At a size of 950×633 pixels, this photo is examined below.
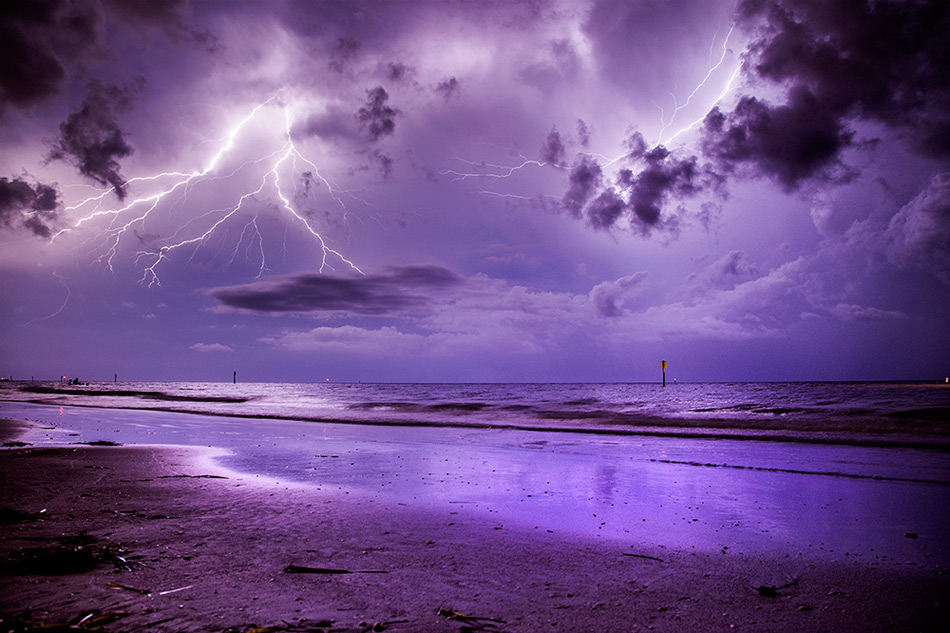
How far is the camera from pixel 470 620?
10.0 ft

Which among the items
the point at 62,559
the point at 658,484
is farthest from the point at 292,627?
the point at 658,484

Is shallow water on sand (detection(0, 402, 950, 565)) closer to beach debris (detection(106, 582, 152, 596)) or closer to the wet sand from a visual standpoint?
the wet sand

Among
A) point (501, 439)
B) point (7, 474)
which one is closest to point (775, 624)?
point (7, 474)

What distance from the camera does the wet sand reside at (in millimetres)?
3096

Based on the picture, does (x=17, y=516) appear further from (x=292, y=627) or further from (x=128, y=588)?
(x=292, y=627)

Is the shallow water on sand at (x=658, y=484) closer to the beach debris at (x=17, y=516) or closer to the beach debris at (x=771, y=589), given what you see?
the beach debris at (x=771, y=589)

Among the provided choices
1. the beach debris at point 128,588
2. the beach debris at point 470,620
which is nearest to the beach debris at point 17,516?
the beach debris at point 128,588

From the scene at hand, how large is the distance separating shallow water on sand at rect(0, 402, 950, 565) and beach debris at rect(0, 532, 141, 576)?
3064 millimetres

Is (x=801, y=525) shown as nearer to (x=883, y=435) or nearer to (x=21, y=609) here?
(x=21, y=609)

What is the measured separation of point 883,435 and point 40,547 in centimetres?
1963

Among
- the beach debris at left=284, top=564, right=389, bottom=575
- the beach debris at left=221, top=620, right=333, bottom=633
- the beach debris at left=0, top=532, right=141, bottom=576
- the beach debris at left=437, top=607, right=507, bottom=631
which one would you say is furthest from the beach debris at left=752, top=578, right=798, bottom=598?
the beach debris at left=0, top=532, right=141, bottom=576

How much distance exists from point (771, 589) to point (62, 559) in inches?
216

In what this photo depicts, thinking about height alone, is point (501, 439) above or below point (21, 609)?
below

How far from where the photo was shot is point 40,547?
14.1 feet
